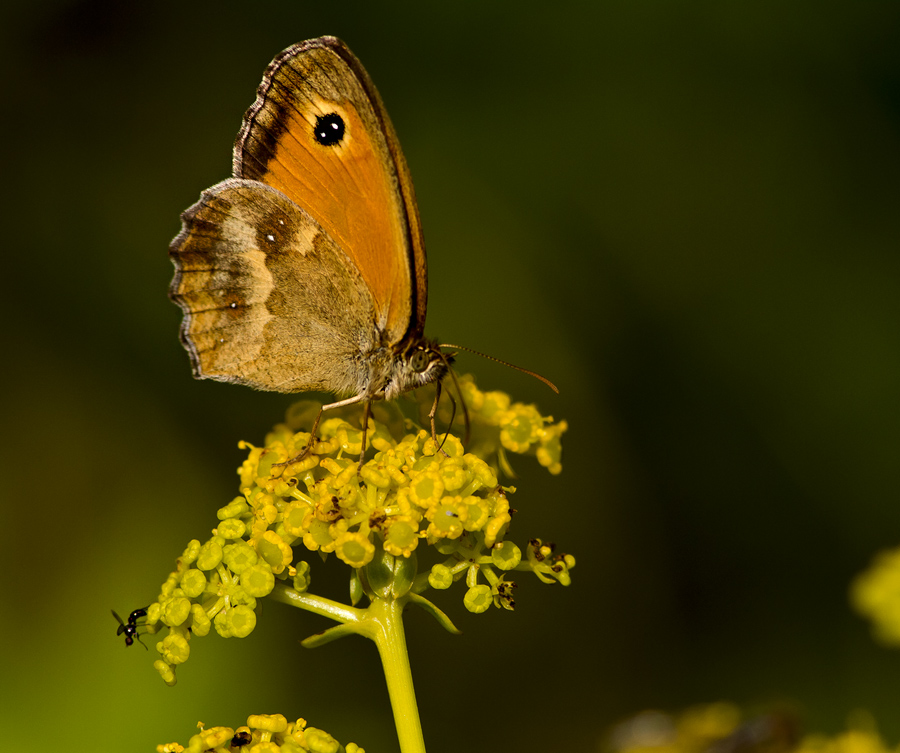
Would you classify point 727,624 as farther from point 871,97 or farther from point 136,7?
point 136,7

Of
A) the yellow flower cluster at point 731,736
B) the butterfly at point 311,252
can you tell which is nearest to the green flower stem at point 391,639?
the yellow flower cluster at point 731,736

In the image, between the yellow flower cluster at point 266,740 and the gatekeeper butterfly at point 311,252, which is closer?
the yellow flower cluster at point 266,740

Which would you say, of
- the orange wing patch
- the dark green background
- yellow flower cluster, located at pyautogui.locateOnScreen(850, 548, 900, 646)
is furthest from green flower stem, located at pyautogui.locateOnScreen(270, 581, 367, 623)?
the dark green background

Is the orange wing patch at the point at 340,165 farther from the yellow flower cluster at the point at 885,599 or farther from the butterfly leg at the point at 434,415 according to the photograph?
the yellow flower cluster at the point at 885,599

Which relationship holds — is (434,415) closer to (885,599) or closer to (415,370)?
(415,370)

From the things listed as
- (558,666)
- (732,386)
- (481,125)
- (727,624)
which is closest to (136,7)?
(481,125)

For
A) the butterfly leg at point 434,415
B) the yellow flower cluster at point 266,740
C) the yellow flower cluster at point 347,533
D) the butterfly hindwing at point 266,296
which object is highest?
the butterfly hindwing at point 266,296

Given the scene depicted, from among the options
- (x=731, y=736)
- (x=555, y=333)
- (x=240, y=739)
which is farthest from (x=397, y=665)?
(x=555, y=333)
